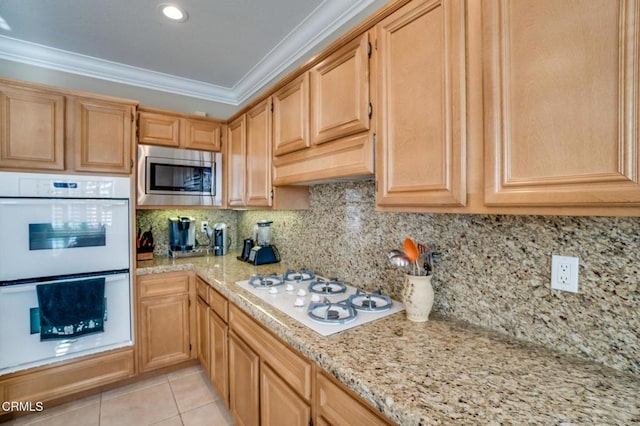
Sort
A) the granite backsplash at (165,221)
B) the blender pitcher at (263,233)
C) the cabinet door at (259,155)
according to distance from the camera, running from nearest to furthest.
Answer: the cabinet door at (259,155)
the blender pitcher at (263,233)
the granite backsplash at (165,221)

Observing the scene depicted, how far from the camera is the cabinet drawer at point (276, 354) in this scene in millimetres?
1133

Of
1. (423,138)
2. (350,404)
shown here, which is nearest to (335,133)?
(423,138)

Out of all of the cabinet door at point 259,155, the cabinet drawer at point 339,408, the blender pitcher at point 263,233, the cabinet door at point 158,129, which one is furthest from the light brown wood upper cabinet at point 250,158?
the cabinet drawer at point 339,408

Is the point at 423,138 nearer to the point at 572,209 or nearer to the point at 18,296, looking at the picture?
the point at 572,209

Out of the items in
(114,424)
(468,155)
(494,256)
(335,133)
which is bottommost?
(114,424)

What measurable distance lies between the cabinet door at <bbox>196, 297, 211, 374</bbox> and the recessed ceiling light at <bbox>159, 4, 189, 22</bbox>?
6.85 ft

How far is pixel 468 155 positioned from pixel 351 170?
554 millimetres

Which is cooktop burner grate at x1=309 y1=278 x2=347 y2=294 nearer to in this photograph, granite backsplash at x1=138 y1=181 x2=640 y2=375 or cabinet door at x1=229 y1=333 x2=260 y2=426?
granite backsplash at x1=138 y1=181 x2=640 y2=375

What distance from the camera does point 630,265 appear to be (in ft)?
2.79

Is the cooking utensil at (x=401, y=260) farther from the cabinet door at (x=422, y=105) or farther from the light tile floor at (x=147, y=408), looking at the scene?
the light tile floor at (x=147, y=408)

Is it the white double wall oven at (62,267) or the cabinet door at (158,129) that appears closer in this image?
the white double wall oven at (62,267)

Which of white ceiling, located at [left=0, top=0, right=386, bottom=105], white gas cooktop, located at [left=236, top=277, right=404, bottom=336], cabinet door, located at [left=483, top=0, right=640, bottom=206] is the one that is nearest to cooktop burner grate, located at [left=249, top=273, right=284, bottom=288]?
white gas cooktop, located at [left=236, top=277, right=404, bottom=336]

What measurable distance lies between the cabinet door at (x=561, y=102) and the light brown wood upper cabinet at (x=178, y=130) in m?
2.49

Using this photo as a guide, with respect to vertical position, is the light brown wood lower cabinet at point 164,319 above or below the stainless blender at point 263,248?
below
